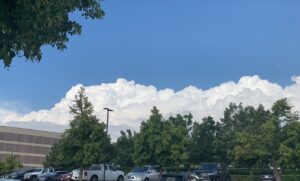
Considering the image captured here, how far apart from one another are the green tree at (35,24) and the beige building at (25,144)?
111m

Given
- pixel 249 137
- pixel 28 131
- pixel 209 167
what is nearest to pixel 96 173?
pixel 209 167

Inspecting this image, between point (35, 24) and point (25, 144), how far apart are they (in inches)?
4712

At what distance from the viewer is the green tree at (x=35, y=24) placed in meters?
6.83

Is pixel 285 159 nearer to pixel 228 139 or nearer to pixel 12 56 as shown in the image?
pixel 228 139

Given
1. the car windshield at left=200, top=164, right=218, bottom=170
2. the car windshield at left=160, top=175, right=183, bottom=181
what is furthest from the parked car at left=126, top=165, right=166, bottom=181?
the car windshield at left=160, top=175, right=183, bottom=181

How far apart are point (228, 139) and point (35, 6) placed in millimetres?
62149

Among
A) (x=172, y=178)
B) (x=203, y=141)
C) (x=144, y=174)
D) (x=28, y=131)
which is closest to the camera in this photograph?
(x=172, y=178)

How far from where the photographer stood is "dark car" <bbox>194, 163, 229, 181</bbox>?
140ft

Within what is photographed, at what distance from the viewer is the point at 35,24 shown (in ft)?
23.0

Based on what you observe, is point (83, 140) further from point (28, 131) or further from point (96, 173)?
point (28, 131)

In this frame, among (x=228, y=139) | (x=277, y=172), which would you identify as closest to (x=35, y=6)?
(x=277, y=172)

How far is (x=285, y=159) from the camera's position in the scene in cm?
4291

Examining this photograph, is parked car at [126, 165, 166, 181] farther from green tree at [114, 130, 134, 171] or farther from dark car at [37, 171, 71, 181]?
green tree at [114, 130, 134, 171]

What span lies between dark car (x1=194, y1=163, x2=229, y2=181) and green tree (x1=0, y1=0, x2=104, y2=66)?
34824mm
